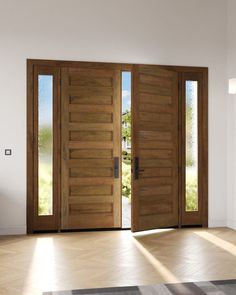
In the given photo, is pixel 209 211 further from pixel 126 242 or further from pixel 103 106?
pixel 103 106

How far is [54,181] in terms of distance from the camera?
22.7ft

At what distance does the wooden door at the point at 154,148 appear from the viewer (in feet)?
22.0

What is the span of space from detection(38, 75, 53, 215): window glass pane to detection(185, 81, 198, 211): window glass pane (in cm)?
214

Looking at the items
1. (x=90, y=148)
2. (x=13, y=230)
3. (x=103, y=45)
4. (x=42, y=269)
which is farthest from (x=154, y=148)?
(x=42, y=269)

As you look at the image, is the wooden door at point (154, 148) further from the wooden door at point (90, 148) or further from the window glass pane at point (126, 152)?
the window glass pane at point (126, 152)

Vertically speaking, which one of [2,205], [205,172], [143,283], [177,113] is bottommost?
[143,283]

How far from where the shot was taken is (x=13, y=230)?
22.1ft

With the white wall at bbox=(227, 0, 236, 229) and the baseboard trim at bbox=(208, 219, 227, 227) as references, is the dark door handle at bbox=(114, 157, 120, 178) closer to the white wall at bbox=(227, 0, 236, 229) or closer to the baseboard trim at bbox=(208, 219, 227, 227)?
the baseboard trim at bbox=(208, 219, 227, 227)

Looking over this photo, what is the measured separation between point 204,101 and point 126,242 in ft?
8.65

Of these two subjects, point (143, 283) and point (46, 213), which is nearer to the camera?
point (143, 283)

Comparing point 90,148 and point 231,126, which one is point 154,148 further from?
point 231,126

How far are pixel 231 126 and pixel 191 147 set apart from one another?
711 mm

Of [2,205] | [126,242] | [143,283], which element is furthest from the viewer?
[2,205]

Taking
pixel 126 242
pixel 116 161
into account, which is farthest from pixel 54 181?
pixel 126 242
